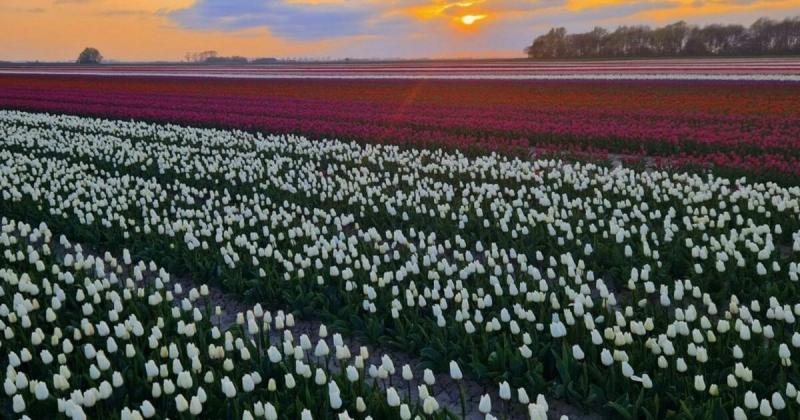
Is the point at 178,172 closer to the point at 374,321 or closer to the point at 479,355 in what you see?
the point at 374,321

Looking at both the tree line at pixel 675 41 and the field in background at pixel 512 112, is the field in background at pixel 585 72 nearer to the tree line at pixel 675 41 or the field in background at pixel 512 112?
the field in background at pixel 512 112

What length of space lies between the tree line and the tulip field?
5762 cm

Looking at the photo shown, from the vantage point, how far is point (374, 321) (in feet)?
20.0

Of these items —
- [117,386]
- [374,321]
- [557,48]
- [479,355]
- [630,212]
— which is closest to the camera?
[117,386]

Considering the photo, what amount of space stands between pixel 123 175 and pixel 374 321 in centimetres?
924

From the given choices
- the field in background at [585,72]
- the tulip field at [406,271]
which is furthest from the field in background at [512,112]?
the field in background at [585,72]

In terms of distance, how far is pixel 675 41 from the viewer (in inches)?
2899

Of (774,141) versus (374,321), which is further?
(774,141)

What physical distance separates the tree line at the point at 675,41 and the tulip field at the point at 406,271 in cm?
5762

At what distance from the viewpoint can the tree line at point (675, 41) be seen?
225ft

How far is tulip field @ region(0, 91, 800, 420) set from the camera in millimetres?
4703

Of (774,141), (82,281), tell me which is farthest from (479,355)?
(774,141)

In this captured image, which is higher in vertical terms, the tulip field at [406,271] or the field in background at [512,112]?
the field in background at [512,112]

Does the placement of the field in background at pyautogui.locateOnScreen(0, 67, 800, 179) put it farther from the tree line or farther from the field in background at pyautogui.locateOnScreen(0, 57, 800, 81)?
the tree line
